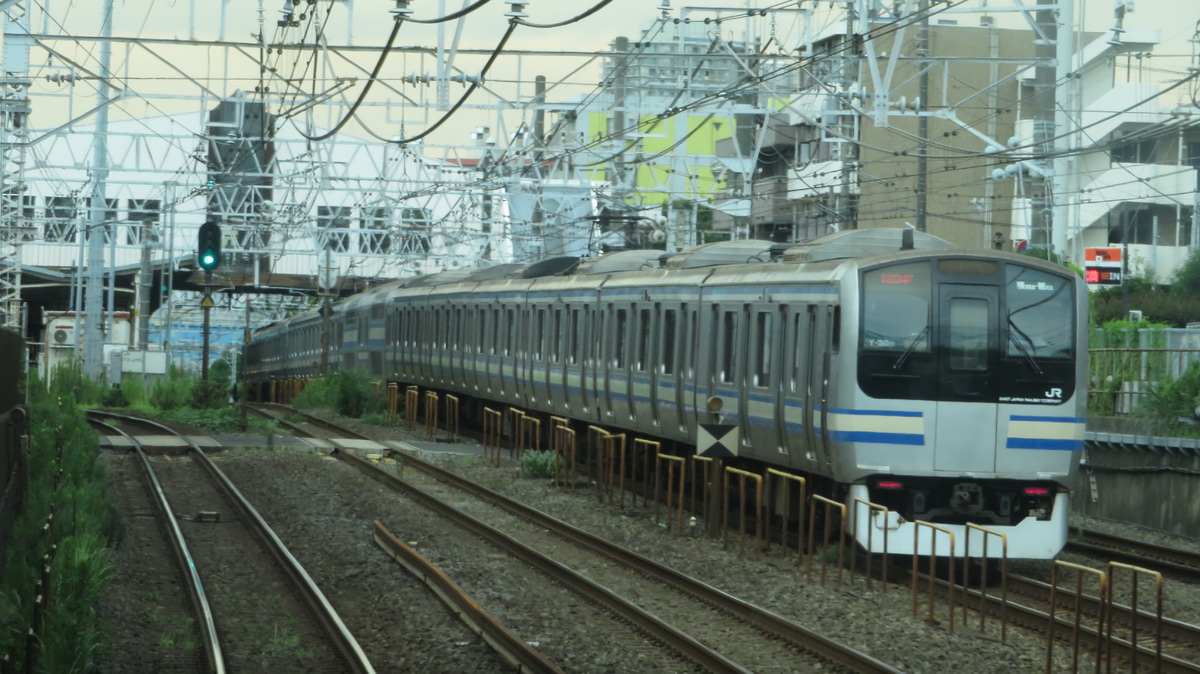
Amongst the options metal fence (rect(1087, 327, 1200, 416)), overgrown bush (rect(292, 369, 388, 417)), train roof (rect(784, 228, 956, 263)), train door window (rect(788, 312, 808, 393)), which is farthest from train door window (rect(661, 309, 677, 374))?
overgrown bush (rect(292, 369, 388, 417))

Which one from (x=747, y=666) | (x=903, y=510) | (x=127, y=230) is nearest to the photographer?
(x=747, y=666)

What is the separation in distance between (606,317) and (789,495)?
613 cm

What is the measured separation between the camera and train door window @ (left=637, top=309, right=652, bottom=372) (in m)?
18.3

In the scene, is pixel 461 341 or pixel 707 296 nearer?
pixel 707 296

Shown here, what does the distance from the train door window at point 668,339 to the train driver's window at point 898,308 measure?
189 inches

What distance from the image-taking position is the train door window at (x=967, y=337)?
505 inches

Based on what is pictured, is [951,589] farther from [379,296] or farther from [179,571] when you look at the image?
[379,296]

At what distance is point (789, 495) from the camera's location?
1452cm

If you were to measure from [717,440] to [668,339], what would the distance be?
340 centimetres

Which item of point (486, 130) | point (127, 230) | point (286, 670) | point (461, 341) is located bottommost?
point (286, 670)

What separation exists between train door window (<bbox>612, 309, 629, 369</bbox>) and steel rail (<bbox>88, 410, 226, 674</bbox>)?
225 inches

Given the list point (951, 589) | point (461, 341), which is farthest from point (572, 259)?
point (951, 589)

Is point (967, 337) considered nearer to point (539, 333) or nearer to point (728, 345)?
point (728, 345)

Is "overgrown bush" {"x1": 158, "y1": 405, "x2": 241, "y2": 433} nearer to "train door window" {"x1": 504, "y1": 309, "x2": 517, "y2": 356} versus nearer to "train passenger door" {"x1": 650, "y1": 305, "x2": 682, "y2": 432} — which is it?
"train door window" {"x1": 504, "y1": 309, "x2": 517, "y2": 356}
